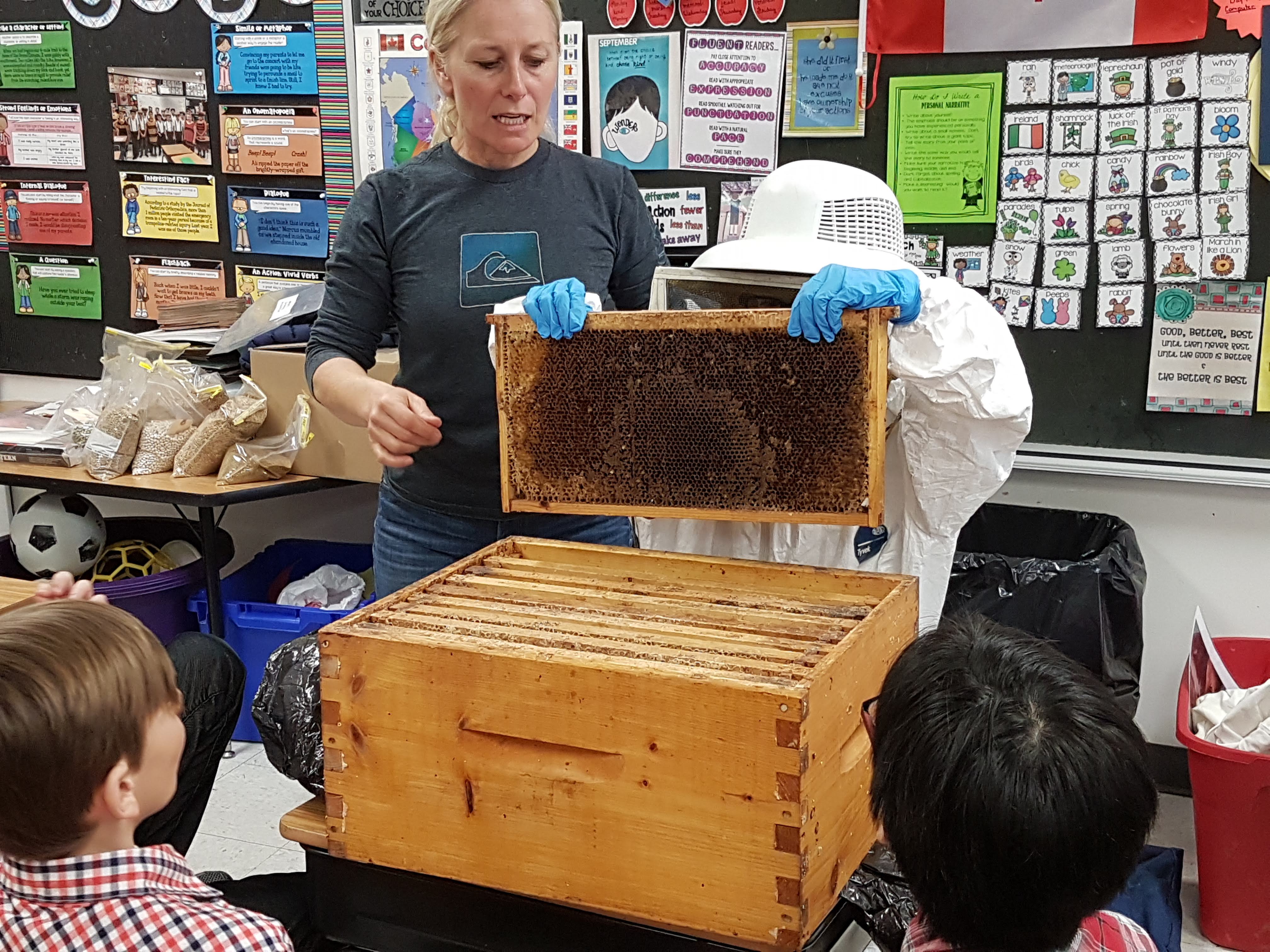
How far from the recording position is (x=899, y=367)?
4.44 feet

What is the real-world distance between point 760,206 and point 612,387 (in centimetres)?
31

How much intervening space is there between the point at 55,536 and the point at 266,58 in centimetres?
142

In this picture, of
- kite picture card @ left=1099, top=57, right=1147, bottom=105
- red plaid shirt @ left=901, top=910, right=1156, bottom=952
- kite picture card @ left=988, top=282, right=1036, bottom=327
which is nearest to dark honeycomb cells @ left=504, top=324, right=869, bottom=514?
red plaid shirt @ left=901, top=910, right=1156, bottom=952

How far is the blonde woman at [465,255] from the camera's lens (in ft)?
5.33

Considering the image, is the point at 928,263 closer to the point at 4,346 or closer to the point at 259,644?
the point at 259,644

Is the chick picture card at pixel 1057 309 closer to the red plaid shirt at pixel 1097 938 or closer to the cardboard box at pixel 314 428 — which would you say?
the cardboard box at pixel 314 428

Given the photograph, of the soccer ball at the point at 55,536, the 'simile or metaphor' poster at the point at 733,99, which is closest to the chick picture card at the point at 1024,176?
the 'simile or metaphor' poster at the point at 733,99

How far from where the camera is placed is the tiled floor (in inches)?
95.4

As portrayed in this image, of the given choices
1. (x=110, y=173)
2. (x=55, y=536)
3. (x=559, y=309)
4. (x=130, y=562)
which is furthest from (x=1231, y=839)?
(x=110, y=173)

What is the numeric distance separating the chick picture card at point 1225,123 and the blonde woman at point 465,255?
1362 millimetres

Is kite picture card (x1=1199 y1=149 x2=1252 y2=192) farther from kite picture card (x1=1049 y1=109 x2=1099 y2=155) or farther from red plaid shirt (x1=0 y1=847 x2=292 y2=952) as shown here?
red plaid shirt (x1=0 y1=847 x2=292 y2=952)

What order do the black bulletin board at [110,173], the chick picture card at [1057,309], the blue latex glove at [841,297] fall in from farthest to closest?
1. the black bulletin board at [110,173]
2. the chick picture card at [1057,309]
3. the blue latex glove at [841,297]

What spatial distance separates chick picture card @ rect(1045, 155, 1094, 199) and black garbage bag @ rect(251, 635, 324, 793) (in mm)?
1852

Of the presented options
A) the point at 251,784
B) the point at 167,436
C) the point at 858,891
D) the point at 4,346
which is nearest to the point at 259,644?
the point at 251,784
